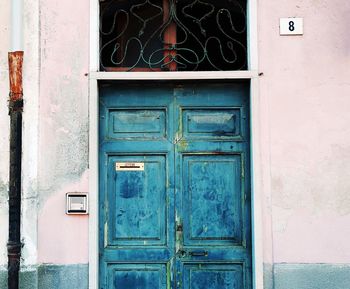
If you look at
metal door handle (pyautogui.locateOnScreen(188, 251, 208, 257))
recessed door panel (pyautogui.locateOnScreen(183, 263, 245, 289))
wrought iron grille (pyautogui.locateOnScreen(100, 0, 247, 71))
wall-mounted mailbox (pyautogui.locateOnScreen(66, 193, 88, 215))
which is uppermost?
wrought iron grille (pyautogui.locateOnScreen(100, 0, 247, 71))

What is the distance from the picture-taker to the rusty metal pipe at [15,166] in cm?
546

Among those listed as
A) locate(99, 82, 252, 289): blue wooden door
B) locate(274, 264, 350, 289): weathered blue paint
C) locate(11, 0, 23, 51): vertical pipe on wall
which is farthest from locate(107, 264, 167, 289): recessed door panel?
locate(11, 0, 23, 51): vertical pipe on wall

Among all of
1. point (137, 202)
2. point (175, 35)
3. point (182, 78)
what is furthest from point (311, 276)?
point (175, 35)

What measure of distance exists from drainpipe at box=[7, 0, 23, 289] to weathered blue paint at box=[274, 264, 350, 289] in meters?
2.52

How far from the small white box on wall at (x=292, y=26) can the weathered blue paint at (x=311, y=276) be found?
7.55 ft

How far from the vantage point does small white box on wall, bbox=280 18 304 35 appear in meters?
5.70

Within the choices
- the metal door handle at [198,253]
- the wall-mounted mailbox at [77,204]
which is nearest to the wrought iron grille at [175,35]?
the wall-mounted mailbox at [77,204]

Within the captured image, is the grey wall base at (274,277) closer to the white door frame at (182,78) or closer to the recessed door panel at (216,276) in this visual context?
the white door frame at (182,78)

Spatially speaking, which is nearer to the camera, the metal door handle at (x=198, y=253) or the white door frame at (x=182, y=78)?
the white door frame at (x=182, y=78)

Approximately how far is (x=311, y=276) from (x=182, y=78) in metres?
2.32

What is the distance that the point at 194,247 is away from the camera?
5.75 m

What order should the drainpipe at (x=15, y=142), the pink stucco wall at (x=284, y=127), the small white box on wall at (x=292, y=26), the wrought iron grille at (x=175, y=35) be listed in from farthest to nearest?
1. the wrought iron grille at (x=175, y=35)
2. the small white box on wall at (x=292, y=26)
3. the pink stucco wall at (x=284, y=127)
4. the drainpipe at (x=15, y=142)

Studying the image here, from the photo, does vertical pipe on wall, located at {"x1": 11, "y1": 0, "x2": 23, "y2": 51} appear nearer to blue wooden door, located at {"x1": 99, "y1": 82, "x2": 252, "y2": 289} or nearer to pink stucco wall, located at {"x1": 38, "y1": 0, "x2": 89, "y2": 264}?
pink stucco wall, located at {"x1": 38, "y1": 0, "x2": 89, "y2": 264}

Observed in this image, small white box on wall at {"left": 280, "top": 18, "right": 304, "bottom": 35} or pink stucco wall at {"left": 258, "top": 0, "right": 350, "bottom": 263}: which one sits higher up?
small white box on wall at {"left": 280, "top": 18, "right": 304, "bottom": 35}
